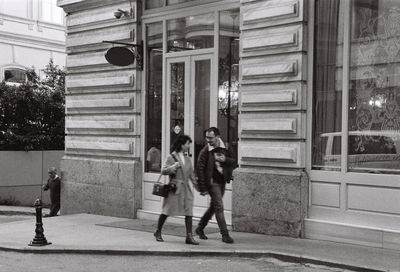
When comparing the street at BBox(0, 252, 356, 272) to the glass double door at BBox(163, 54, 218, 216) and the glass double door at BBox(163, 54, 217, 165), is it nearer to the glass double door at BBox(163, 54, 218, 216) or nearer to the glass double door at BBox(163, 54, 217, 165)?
the glass double door at BBox(163, 54, 218, 216)

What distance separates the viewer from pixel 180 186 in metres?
10.5

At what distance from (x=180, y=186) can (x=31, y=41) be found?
22.4m

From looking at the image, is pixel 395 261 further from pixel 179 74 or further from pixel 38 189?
pixel 38 189

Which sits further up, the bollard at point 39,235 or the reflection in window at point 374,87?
the reflection in window at point 374,87

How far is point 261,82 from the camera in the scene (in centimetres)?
1140

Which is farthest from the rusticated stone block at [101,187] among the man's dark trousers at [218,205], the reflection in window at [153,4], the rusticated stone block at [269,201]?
the man's dark trousers at [218,205]

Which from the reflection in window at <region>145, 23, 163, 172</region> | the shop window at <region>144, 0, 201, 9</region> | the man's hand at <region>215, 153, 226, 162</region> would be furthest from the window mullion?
the reflection in window at <region>145, 23, 163, 172</region>

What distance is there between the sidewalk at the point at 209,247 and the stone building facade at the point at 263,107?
0.48m

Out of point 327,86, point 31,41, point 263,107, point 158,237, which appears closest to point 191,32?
point 263,107

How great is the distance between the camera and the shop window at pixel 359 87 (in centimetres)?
1005

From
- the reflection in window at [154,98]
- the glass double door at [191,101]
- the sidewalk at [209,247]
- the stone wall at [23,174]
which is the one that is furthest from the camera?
the stone wall at [23,174]

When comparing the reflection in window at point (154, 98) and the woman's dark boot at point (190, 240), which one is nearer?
the woman's dark boot at point (190, 240)

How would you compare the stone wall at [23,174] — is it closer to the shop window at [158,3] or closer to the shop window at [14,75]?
the shop window at [158,3]

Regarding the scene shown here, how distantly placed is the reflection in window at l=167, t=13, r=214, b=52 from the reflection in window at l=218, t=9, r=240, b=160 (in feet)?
1.15
